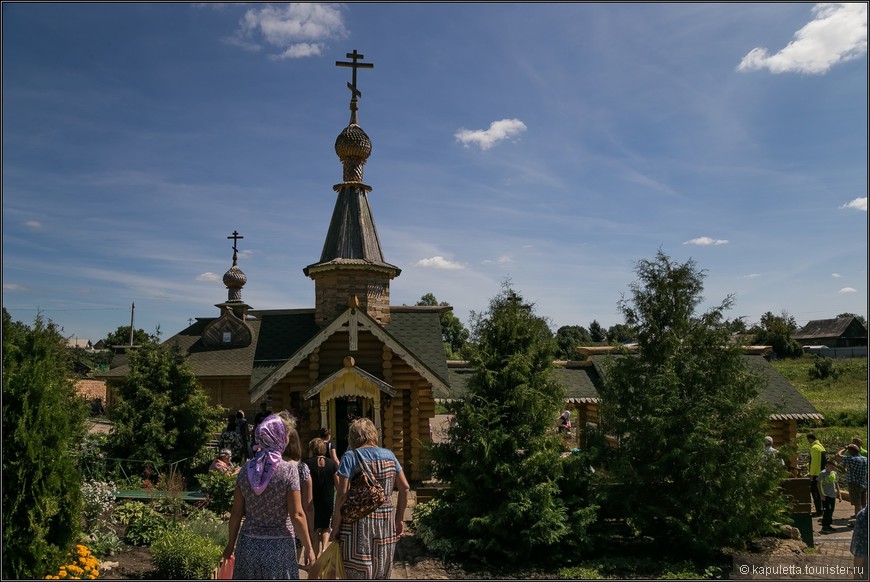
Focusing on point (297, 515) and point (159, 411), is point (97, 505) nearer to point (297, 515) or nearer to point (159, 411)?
point (159, 411)

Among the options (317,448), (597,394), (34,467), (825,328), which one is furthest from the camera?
(825,328)

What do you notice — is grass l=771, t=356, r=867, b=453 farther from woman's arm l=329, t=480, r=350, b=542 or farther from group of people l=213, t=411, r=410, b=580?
woman's arm l=329, t=480, r=350, b=542

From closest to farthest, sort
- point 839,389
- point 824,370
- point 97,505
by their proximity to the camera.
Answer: point 97,505
point 839,389
point 824,370

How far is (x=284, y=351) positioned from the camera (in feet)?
50.8

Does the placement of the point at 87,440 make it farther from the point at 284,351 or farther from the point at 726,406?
the point at 726,406

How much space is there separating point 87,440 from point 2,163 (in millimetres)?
8179

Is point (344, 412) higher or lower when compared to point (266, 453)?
higher

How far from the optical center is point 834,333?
191 feet

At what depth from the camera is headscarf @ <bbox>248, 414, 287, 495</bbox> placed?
498cm

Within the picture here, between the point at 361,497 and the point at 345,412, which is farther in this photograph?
the point at 345,412

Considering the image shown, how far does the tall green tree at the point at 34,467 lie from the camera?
21.0 ft

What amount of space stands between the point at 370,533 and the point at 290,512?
904 millimetres

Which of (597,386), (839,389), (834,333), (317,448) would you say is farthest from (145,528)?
(834,333)

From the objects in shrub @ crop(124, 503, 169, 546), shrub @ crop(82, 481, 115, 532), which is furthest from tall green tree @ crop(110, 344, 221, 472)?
shrub @ crop(124, 503, 169, 546)
